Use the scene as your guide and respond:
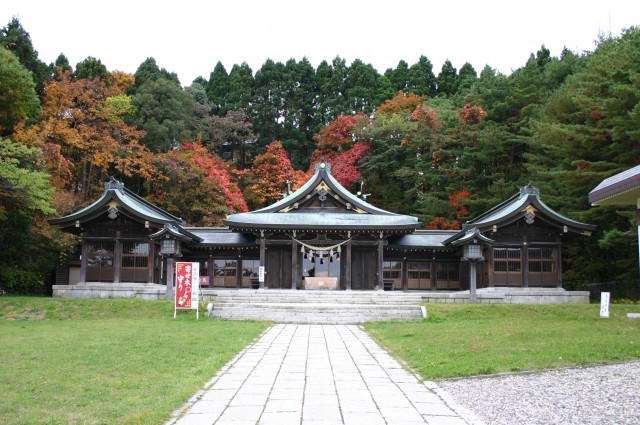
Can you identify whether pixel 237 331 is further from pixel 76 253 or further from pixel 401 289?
pixel 76 253

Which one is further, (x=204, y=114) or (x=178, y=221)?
(x=204, y=114)

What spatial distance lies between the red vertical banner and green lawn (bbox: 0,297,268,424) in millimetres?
474

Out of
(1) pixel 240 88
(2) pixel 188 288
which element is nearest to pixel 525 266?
(2) pixel 188 288

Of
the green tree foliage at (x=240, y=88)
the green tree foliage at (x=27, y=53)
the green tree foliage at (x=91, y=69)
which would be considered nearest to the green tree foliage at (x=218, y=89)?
the green tree foliage at (x=240, y=88)

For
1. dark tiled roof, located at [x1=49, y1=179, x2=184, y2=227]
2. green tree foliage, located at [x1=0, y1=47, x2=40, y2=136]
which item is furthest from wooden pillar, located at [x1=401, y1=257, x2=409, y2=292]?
green tree foliage, located at [x1=0, y1=47, x2=40, y2=136]

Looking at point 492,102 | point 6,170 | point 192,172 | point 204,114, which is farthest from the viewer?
point 204,114

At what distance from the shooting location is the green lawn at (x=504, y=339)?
920 centimetres

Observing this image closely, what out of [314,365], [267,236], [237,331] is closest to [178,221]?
[267,236]

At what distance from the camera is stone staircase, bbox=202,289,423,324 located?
62.1 ft

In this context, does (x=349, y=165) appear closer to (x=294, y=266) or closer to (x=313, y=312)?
(x=294, y=266)

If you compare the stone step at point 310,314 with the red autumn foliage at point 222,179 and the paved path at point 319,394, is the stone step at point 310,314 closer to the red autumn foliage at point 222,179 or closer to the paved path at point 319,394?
the paved path at point 319,394

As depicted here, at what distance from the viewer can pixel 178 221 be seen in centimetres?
2912

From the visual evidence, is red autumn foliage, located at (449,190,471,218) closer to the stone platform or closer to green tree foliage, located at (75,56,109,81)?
the stone platform

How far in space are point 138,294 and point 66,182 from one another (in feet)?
43.6
